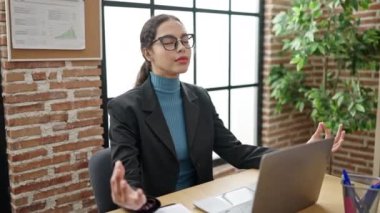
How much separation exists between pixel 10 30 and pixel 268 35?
214 centimetres

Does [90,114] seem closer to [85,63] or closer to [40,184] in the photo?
[85,63]

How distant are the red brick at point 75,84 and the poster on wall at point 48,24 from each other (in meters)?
0.19

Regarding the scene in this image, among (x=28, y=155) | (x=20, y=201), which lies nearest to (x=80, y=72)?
(x=28, y=155)

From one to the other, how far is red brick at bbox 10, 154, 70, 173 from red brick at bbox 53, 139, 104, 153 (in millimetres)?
39

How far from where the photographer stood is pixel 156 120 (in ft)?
5.11

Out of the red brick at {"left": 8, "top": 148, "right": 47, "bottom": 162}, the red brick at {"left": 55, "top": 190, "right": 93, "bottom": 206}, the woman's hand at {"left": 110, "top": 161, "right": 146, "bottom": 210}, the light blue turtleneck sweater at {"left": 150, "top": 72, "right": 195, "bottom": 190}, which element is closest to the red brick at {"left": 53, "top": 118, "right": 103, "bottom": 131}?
the red brick at {"left": 8, "top": 148, "right": 47, "bottom": 162}

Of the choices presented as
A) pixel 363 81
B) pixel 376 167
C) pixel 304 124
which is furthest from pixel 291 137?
pixel 376 167

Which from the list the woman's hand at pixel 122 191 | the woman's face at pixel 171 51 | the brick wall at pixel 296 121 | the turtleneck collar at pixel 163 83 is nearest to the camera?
the woman's hand at pixel 122 191

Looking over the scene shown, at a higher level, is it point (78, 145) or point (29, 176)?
→ point (78, 145)

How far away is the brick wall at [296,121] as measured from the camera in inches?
126

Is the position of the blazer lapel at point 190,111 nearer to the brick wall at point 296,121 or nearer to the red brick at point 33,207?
the red brick at point 33,207

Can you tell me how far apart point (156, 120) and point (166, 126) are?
0.05 meters

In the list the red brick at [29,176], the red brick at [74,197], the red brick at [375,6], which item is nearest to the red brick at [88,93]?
the red brick at [29,176]

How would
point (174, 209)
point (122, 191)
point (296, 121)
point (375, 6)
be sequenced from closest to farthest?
1. point (122, 191)
2. point (174, 209)
3. point (375, 6)
4. point (296, 121)
